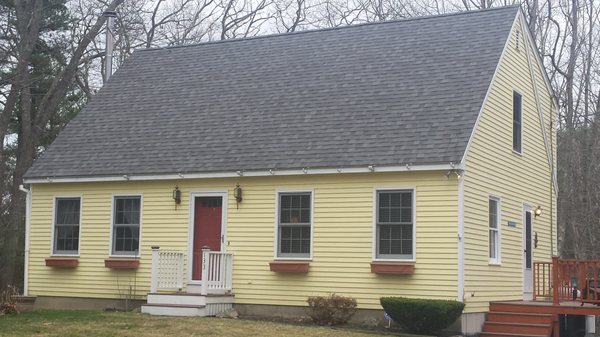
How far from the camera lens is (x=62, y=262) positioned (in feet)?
68.4

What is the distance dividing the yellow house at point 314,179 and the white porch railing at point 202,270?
0.12 ft

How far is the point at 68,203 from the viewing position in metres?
21.4

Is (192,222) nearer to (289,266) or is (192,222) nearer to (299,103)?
(289,266)

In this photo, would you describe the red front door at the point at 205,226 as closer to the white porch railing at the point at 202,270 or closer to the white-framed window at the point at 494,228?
the white porch railing at the point at 202,270

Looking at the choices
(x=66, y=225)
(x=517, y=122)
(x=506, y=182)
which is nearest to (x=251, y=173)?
(x=66, y=225)

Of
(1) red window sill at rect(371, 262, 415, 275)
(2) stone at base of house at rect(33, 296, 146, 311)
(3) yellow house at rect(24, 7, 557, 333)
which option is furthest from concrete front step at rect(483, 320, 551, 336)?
(2) stone at base of house at rect(33, 296, 146, 311)

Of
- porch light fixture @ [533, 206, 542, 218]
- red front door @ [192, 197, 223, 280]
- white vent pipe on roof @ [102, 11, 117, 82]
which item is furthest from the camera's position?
white vent pipe on roof @ [102, 11, 117, 82]

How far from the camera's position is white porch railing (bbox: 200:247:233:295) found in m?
18.2

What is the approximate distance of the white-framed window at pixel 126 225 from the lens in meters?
20.4

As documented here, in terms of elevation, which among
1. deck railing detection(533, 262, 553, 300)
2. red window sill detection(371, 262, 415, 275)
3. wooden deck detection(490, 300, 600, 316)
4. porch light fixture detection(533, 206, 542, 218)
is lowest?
wooden deck detection(490, 300, 600, 316)

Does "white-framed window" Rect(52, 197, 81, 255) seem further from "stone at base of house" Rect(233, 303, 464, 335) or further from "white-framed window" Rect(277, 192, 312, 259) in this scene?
"white-framed window" Rect(277, 192, 312, 259)

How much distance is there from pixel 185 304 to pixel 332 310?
335cm

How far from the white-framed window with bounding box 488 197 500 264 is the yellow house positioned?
0.15 ft

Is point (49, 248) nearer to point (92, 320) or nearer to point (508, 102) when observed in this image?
point (92, 320)
